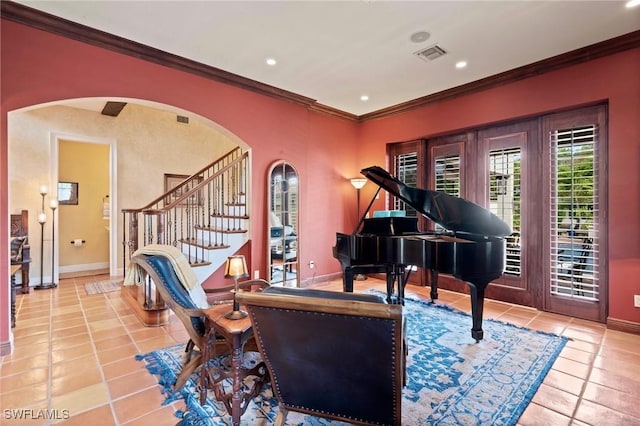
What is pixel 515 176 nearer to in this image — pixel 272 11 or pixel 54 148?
pixel 272 11

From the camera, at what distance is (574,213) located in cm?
363

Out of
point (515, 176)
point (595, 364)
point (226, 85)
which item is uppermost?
point (226, 85)

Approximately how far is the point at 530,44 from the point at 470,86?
1033mm

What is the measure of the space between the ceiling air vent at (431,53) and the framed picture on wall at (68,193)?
279 inches

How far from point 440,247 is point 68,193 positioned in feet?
24.0

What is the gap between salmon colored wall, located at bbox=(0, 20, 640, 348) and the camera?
2.81 meters

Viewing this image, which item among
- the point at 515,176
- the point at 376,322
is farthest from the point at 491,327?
the point at 376,322

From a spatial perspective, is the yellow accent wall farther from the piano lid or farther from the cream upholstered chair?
the piano lid

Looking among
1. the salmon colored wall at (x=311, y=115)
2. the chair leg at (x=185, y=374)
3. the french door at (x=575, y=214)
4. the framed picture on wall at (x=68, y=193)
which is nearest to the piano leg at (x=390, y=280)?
the salmon colored wall at (x=311, y=115)

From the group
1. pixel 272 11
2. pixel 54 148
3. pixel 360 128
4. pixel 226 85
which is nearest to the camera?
pixel 272 11

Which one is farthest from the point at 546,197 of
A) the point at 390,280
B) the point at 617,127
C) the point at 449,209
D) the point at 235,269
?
the point at 235,269

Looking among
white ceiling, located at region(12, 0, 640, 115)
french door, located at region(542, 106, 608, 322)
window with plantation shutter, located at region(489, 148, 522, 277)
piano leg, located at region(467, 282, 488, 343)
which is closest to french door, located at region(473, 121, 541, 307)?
window with plantation shutter, located at region(489, 148, 522, 277)

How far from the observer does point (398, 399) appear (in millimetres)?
1386

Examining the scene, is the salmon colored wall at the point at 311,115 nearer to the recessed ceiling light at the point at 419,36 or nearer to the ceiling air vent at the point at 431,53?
the ceiling air vent at the point at 431,53
